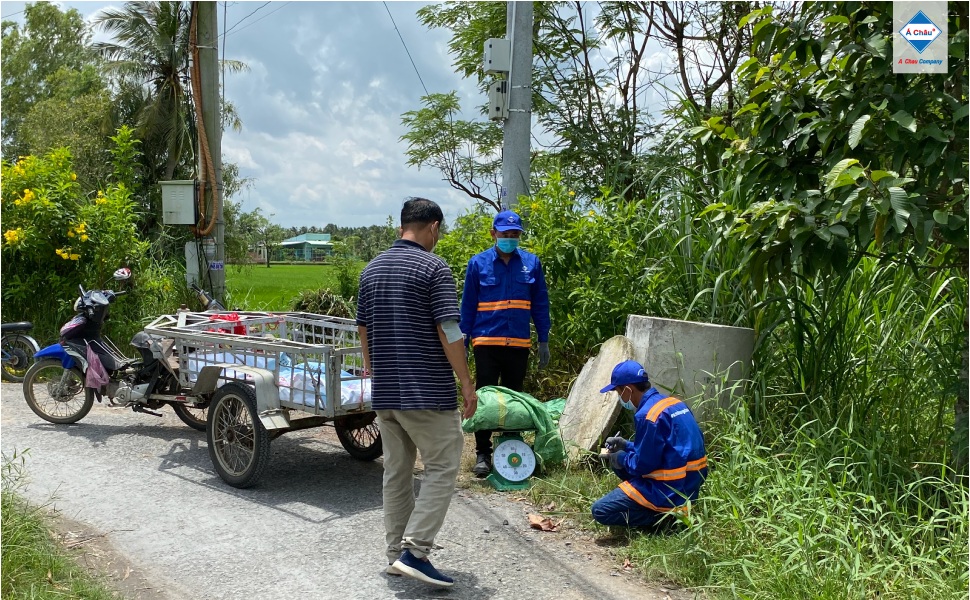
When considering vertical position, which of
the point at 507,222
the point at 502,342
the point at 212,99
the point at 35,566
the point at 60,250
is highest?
the point at 212,99

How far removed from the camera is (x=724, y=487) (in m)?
4.46

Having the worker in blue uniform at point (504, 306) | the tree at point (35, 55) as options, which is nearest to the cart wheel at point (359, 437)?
the worker in blue uniform at point (504, 306)

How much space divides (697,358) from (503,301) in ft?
4.85

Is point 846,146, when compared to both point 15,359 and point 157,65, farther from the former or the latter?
point 157,65

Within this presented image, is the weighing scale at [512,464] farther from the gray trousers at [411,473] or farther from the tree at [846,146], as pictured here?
the tree at [846,146]

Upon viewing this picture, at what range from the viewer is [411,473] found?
425 cm

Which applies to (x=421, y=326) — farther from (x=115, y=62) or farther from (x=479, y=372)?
(x=115, y=62)

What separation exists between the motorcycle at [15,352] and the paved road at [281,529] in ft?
9.06

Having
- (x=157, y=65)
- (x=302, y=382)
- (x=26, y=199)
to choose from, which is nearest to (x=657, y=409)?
(x=302, y=382)

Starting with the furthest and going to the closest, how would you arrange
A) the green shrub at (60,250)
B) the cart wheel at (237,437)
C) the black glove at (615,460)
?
the green shrub at (60,250) < the cart wheel at (237,437) < the black glove at (615,460)

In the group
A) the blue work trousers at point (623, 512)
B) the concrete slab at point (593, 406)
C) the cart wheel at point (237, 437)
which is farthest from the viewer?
the concrete slab at point (593, 406)

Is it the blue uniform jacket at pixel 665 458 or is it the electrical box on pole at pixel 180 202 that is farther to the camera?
the electrical box on pole at pixel 180 202

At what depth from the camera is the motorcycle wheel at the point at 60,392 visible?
23.9 ft

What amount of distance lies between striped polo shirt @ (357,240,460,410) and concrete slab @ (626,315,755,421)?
2.08 metres
